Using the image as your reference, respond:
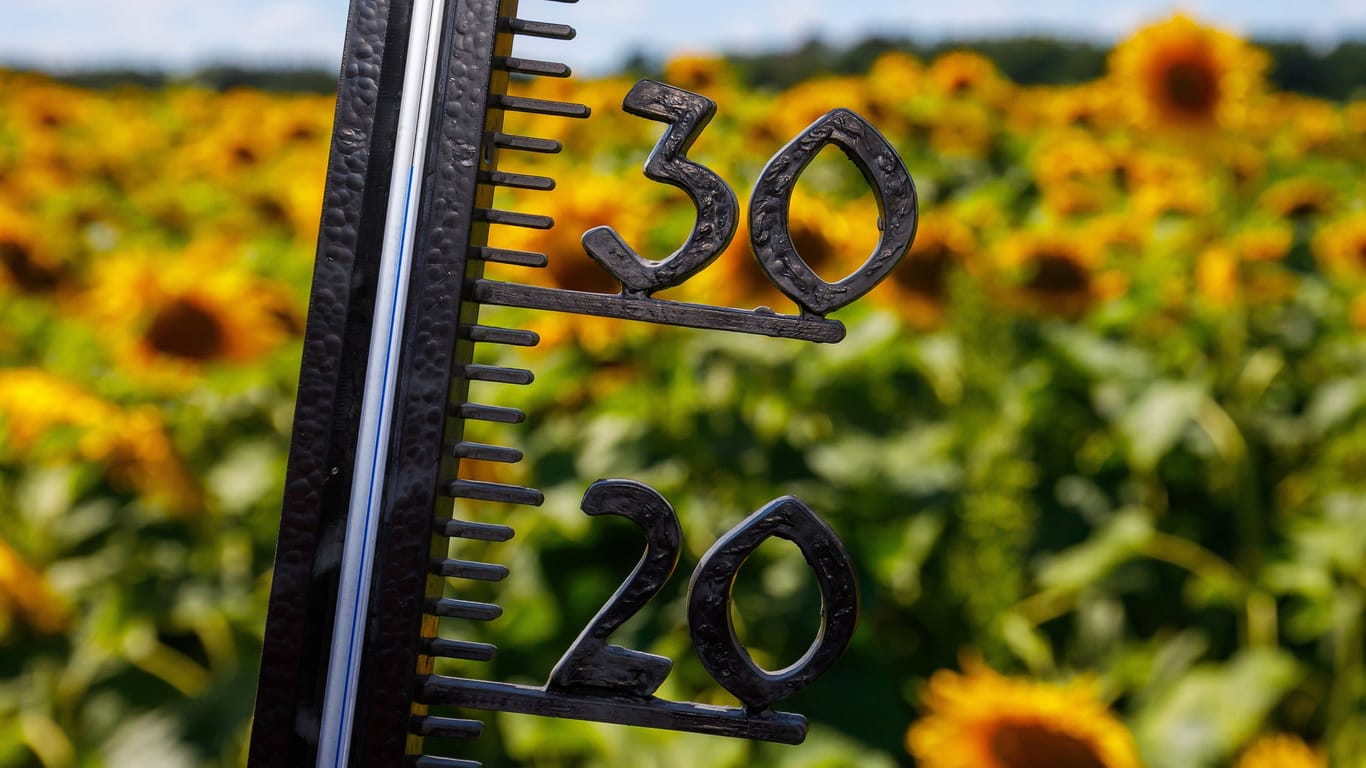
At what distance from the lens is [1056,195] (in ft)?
5.38

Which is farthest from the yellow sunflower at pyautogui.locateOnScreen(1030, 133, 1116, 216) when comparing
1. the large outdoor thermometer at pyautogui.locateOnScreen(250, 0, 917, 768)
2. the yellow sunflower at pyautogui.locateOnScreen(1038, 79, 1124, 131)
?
the large outdoor thermometer at pyautogui.locateOnScreen(250, 0, 917, 768)

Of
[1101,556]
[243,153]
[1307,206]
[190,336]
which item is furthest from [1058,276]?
[243,153]

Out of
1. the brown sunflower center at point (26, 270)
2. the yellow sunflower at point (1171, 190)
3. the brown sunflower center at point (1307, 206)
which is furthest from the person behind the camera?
the brown sunflower center at point (1307, 206)

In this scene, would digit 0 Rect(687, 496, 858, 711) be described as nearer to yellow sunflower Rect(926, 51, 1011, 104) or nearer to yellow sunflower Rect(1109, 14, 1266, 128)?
yellow sunflower Rect(1109, 14, 1266, 128)

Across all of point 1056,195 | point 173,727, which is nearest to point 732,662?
point 173,727

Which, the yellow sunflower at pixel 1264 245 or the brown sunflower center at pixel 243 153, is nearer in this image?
the yellow sunflower at pixel 1264 245

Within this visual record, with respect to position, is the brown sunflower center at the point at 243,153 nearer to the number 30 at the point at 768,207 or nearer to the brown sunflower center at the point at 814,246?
the brown sunflower center at the point at 814,246

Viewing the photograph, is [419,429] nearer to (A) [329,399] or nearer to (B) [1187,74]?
(A) [329,399]

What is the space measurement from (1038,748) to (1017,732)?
0.07 ft

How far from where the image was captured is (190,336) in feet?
4.02

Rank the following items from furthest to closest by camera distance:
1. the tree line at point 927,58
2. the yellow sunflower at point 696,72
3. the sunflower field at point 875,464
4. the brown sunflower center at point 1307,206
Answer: the tree line at point 927,58, the yellow sunflower at point 696,72, the brown sunflower center at point 1307,206, the sunflower field at point 875,464

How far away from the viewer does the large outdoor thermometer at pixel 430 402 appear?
405 mm

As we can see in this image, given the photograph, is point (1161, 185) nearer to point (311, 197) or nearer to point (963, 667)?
point (963, 667)

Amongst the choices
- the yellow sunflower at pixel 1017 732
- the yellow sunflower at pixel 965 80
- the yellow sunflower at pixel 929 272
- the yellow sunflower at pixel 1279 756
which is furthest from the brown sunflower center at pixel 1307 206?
the yellow sunflower at pixel 1017 732
